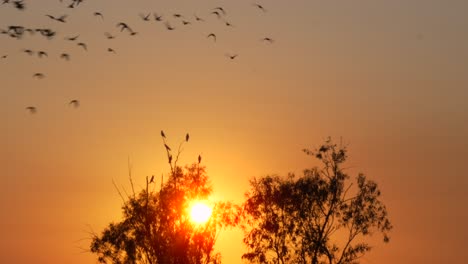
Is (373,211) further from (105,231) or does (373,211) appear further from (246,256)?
(105,231)

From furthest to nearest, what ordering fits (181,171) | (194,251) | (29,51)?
(181,171)
(194,251)
(29,51)

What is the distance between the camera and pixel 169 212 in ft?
111

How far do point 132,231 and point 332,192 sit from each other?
673 inches

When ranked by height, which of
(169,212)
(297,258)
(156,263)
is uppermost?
(297,258)

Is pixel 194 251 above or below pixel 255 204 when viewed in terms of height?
below

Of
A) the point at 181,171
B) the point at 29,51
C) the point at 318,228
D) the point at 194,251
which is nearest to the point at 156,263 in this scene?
the point at 194,251

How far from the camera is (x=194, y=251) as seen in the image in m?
33.5

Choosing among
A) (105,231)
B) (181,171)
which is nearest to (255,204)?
(181,171)

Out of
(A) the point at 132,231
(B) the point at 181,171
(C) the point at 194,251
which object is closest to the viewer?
(C) the point at 194,251

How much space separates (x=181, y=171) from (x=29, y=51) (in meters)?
42.6

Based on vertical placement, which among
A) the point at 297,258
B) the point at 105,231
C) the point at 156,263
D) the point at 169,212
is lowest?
the point at 156,263

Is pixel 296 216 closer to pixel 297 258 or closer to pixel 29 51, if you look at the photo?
pixel 297 258

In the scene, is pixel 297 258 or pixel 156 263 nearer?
pixel 156 263

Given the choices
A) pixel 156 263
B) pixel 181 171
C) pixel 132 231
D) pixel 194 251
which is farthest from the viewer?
pixel 132 231
